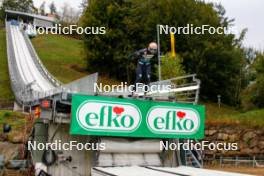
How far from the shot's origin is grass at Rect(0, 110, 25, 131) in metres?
15.1

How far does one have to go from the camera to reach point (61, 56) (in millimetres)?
48031

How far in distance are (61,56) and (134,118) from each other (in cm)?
3825

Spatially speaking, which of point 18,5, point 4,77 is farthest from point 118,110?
point 18,5

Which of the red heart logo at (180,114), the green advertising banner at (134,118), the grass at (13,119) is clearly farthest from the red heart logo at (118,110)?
the grass at (13,119)

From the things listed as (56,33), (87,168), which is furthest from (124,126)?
(56,33)

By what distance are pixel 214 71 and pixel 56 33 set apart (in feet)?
110

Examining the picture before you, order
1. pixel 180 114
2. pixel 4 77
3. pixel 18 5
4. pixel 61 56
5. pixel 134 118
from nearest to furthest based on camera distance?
1. pixel 134 118
2. pixel 180 114
3. pixel 4 77
4. pixel 61 56
5. pixel 18 5

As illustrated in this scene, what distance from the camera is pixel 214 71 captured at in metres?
36.9

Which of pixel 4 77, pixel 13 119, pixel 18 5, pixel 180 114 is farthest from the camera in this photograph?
pixel 18 5

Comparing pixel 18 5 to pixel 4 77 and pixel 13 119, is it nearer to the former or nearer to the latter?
pixel 4 77

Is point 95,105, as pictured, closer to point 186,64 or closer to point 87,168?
point 87,168

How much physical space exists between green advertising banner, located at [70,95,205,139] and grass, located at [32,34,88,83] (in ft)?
79.3

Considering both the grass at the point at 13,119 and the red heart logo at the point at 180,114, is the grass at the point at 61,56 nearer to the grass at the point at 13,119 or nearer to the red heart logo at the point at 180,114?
the grass at the point at 13,119

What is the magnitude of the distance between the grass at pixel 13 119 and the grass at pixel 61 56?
1805 cm
